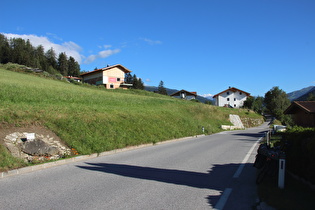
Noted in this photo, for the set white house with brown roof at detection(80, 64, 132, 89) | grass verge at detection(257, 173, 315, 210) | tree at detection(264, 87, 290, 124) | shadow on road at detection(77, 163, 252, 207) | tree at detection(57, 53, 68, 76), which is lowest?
shadow on road at detection(77, 163, 252, 207)

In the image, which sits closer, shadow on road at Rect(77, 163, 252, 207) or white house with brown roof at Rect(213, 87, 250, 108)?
shadow on road at Rect(77, 163, 252, 207)

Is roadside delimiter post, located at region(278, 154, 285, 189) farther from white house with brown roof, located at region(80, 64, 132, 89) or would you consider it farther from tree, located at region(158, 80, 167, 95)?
tree, located at region(158, 80, 167, 95)

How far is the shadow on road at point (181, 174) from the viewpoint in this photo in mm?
6416

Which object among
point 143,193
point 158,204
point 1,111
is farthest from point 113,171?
point 1,111

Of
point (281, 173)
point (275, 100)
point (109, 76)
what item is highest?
point (109, 76)

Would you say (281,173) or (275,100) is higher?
(275,100)

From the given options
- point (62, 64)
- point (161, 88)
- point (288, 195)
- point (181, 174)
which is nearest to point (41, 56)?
point (62, 64)

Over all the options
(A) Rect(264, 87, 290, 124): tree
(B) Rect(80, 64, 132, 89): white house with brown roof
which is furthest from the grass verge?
(A) Rect(264, 87, 290, 124): tree

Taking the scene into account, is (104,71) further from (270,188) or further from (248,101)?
(270,188)

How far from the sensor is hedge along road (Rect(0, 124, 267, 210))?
4.91m

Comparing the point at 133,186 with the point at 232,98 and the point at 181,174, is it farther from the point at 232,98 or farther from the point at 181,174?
the point at 232,98

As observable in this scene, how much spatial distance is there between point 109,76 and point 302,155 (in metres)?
59.4

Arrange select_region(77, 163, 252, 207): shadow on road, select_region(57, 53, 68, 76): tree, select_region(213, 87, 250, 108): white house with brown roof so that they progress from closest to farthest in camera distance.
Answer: select_region(77, 163, 252, 207): shadow on road
select_region(213, 87, 250, 108): white house with brown roof
select_region(57, 53, 68, 76): tree

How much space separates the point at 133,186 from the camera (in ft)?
19.9
